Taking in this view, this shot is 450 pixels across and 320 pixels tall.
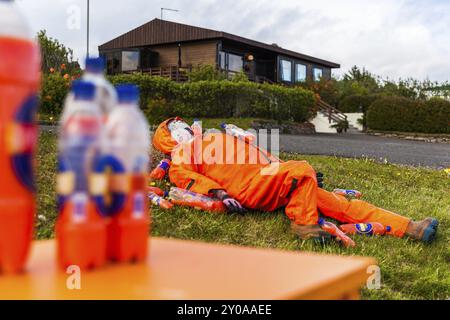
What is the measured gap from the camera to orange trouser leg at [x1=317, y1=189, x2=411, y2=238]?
4.41 meters

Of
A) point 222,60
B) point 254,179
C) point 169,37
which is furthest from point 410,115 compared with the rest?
point 254,179

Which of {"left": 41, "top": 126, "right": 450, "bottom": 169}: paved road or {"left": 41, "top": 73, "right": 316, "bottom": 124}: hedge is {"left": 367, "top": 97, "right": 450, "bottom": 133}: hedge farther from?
{"left": 41, "top": 126, "right": 450, "bottom": 169}: paved road

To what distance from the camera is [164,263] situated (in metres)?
1.28

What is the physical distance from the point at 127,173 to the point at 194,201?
2.98 meters

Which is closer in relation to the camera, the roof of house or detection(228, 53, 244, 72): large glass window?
the roof of house

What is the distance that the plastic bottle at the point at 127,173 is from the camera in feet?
3.81

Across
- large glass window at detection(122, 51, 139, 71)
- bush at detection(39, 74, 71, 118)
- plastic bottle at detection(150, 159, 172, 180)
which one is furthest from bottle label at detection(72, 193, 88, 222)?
large glass window at detection(122, 51, 139, 71)

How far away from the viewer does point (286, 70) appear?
103ft

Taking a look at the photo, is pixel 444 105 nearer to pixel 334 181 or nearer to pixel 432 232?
pixel 334 181

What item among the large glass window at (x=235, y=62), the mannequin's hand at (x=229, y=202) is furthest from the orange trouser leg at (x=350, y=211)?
the large glass window at (x=235, y=62)

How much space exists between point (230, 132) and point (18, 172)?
3520 millimetres

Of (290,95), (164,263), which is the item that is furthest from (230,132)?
(290,95)

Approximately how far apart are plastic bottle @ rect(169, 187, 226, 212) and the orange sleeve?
57mm

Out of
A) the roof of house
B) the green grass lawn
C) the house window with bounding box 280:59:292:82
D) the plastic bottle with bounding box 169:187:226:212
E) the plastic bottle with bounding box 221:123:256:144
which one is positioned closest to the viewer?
the green grass lawn
